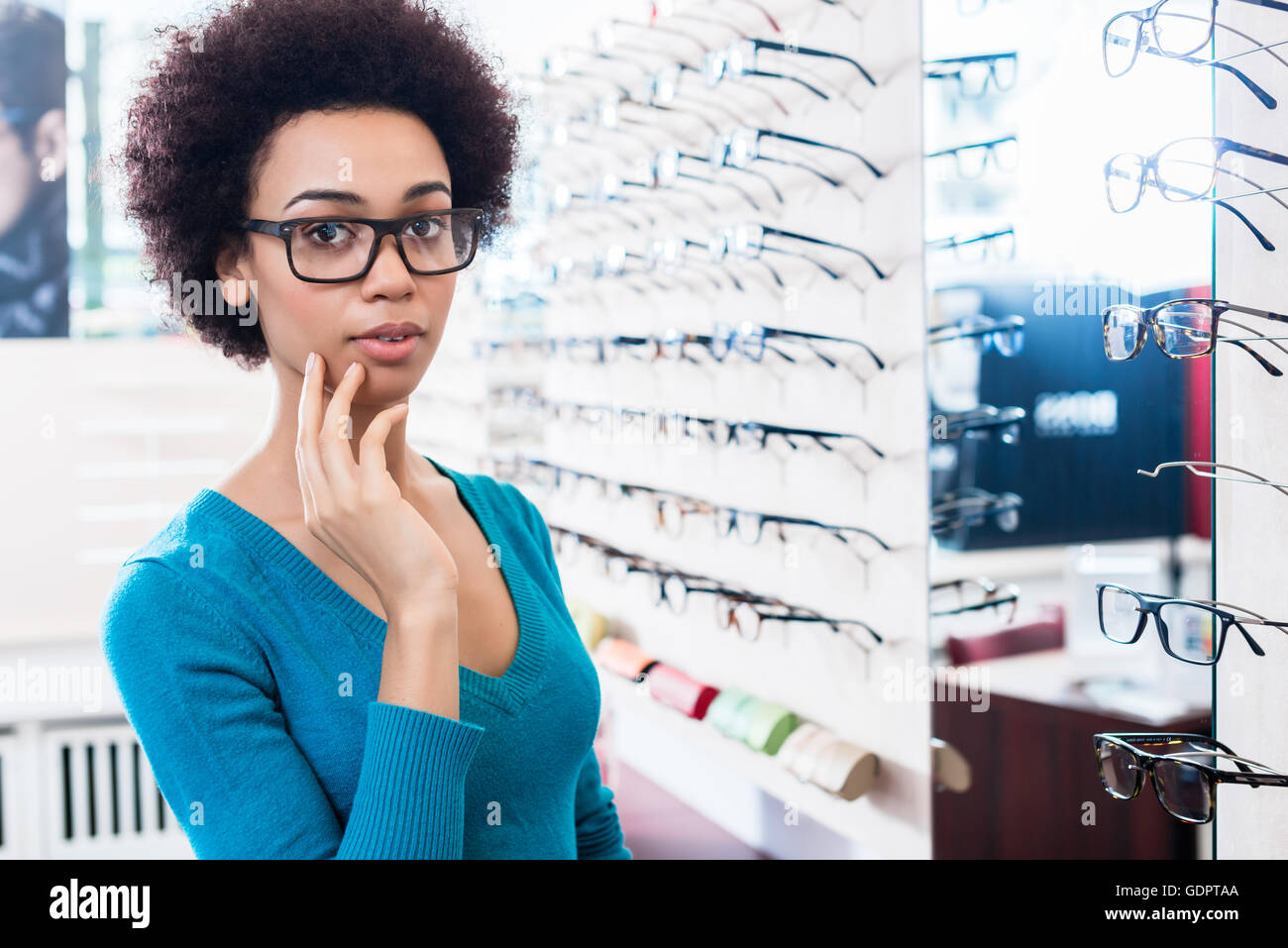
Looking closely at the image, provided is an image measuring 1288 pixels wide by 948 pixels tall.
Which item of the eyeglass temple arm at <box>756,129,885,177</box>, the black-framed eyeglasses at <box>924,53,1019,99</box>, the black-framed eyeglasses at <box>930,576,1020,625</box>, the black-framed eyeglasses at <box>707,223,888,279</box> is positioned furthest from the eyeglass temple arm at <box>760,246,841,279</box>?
the black-framed eyeglasses at <box>930,576,1020,625</box>

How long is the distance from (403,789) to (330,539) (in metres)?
0.16

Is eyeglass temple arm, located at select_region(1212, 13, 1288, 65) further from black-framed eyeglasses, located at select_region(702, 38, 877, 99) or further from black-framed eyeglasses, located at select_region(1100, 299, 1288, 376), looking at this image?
black-framed eyeglasses, located at select_region(702, 38, 877, 99)

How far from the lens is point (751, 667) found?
4.33ft

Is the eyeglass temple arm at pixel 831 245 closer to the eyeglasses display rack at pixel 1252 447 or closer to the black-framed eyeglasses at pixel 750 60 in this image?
the black-framed eyeglasses at pixel 750 60

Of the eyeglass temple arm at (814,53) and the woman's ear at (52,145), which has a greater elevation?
the woman's ear at (52,145)

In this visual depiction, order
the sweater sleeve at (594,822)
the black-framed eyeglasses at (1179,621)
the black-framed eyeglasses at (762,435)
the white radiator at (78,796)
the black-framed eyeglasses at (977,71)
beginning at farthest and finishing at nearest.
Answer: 1. the white radiator at (78,796)
2. the black-framed eyeglasses at (762,435)
3. the black-framed eyeglasses at (977,71)
4. the sweater sleeve at (594,822)
5. the black-framed eyeglasses at (1179,621)

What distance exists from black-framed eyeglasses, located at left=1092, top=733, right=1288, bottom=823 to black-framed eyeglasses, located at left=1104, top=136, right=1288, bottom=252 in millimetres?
348

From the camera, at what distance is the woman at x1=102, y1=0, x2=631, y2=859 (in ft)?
1.97

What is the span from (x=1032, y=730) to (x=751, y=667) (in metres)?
0.55

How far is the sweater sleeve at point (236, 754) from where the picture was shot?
592 millimetres

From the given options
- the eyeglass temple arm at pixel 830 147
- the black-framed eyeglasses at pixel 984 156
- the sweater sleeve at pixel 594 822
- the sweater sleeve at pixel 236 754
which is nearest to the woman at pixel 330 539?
the sweater sleeve at pixel 236 754

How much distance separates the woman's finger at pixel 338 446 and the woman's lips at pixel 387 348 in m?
0.03

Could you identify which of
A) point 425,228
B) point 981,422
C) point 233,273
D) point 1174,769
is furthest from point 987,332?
point 233,273
